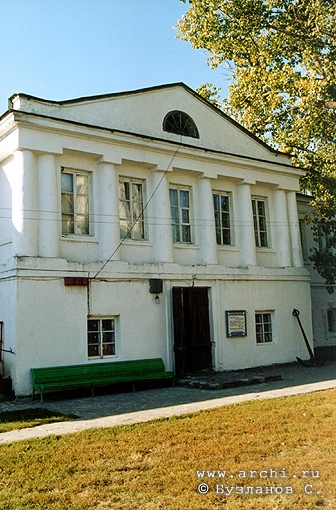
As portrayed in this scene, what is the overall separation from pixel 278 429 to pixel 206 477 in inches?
98.6

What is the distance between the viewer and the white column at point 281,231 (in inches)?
712

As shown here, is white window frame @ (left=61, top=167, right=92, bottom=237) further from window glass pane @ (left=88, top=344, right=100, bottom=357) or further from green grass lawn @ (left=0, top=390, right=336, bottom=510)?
green grass lawn @ (left=0, top=390, right=336, bottom=510)

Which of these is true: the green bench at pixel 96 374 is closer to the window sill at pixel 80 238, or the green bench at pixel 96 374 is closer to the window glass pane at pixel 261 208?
the window sill at pixel 80 238

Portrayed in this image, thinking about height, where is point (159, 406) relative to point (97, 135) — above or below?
below

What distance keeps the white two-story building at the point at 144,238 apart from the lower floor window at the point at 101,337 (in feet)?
0.09

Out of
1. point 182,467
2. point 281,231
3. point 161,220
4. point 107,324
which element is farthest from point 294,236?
point 182,467

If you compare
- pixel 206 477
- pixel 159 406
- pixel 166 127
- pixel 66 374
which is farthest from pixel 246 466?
pixel 166 127

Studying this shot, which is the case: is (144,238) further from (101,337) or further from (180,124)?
(180,124)

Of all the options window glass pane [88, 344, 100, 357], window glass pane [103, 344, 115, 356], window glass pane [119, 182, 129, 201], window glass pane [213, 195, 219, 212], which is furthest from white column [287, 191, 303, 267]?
window glass pane [88, 344, 100, 357]

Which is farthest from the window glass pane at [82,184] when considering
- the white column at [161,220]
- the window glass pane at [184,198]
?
the window glass pane at [184,198]

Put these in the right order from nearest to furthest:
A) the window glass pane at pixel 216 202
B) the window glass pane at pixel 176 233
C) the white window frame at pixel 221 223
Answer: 1. the window glass pane at pixel 176 233
2. the white window frame at pixel 221 223
3. the window glass pane at pixel 216 202

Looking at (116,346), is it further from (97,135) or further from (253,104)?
(253,104)

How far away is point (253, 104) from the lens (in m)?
20.5

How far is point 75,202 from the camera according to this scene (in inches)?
542
